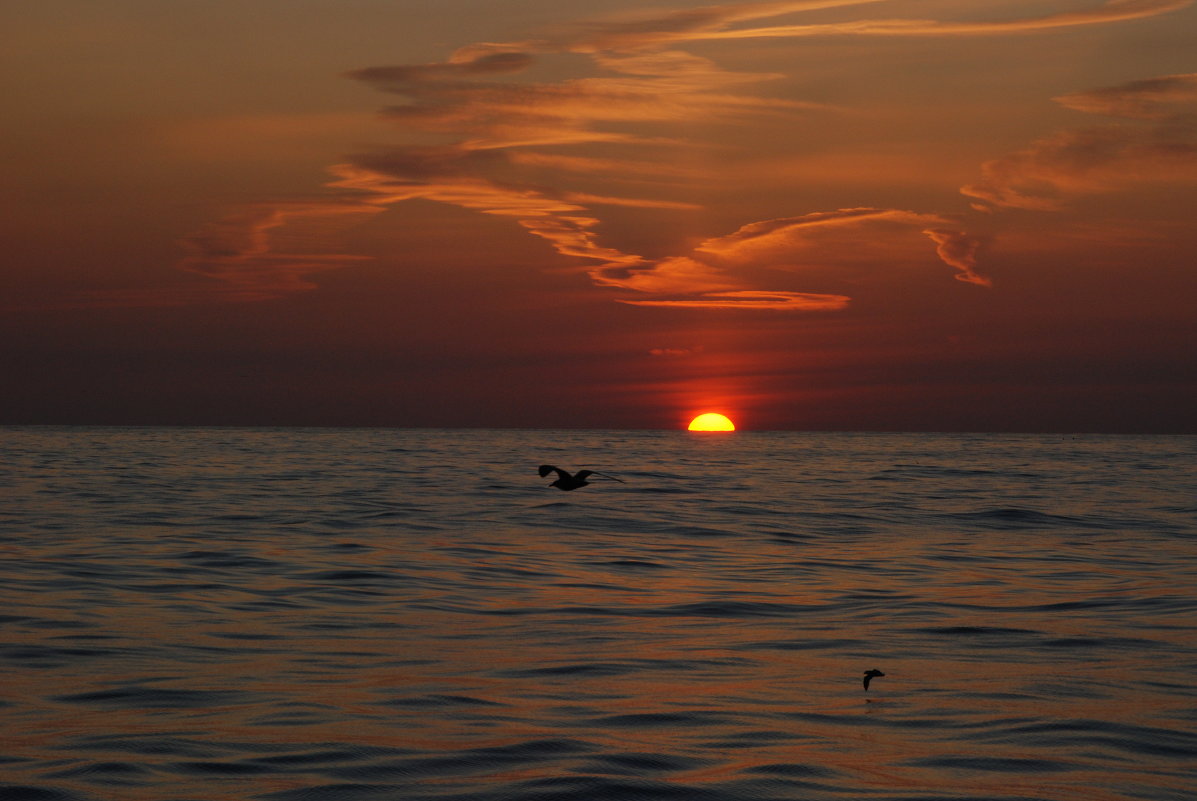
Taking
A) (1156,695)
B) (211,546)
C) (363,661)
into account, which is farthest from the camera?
(211,546)

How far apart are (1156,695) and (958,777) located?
11.9 feet

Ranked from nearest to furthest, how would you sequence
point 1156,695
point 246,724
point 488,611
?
point 246,724 → point 1156,695 → point 488,611

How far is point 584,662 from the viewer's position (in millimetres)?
12359

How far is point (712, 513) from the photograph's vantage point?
34.1 meters

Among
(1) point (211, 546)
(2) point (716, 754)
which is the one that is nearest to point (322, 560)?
(1) point (211, 546)

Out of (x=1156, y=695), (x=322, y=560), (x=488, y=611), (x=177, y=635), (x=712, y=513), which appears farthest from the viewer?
(x=712, y=513)

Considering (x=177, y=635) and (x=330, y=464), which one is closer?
(x=177, y=635)

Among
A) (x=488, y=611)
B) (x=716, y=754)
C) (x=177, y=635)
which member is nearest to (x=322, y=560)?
(x=488, y=611)

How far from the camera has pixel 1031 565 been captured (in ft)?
72.6

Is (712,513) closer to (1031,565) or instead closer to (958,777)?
(1031,565)

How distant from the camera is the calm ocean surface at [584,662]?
8391 mm

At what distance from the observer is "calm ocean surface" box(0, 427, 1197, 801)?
8391mm

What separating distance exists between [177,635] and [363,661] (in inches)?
98.1

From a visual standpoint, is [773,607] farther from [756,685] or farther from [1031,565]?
[1031,565]
